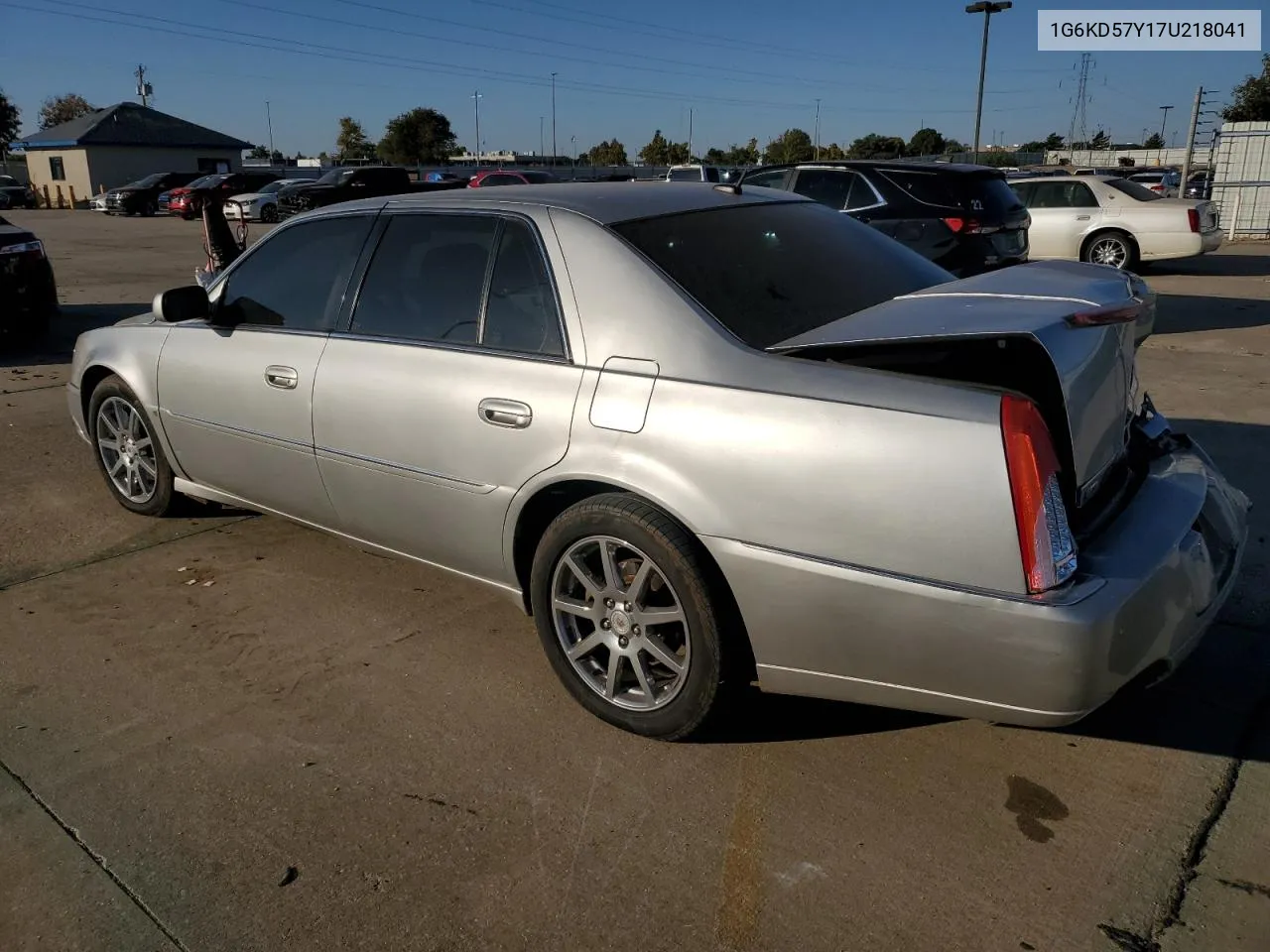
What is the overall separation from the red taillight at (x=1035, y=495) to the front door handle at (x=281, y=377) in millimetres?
2679

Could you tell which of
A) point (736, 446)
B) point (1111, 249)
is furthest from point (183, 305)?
point (1111, 249)

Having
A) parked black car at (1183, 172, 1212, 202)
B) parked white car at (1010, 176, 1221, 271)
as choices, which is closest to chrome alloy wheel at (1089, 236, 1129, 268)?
parked white car at (1010, 176, 1221, 271)

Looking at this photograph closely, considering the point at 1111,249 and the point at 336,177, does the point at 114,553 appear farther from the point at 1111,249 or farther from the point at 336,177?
the point at 336,177

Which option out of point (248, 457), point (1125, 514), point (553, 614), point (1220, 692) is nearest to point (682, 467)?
point (553, 614)

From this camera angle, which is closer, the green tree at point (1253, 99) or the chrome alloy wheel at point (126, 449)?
the chrome alloy wheel at point (126, 449)

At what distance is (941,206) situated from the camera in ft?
30.5

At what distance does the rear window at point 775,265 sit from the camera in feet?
9.96

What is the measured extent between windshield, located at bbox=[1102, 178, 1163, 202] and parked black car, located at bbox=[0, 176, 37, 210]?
154 feet

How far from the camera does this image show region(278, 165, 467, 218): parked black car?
2698 centimetres

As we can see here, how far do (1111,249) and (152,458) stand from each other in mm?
13434

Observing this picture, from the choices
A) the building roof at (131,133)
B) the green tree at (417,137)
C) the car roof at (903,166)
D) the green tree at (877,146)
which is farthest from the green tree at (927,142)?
the car roof at (903,166)

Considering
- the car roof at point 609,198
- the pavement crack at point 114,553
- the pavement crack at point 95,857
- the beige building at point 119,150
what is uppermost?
the beige building at point 119,150

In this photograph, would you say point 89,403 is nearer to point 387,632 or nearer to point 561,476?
point 387,632

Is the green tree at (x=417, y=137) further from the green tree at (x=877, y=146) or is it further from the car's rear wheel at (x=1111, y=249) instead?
the car's rear wheel at (x=1111, y=249)
